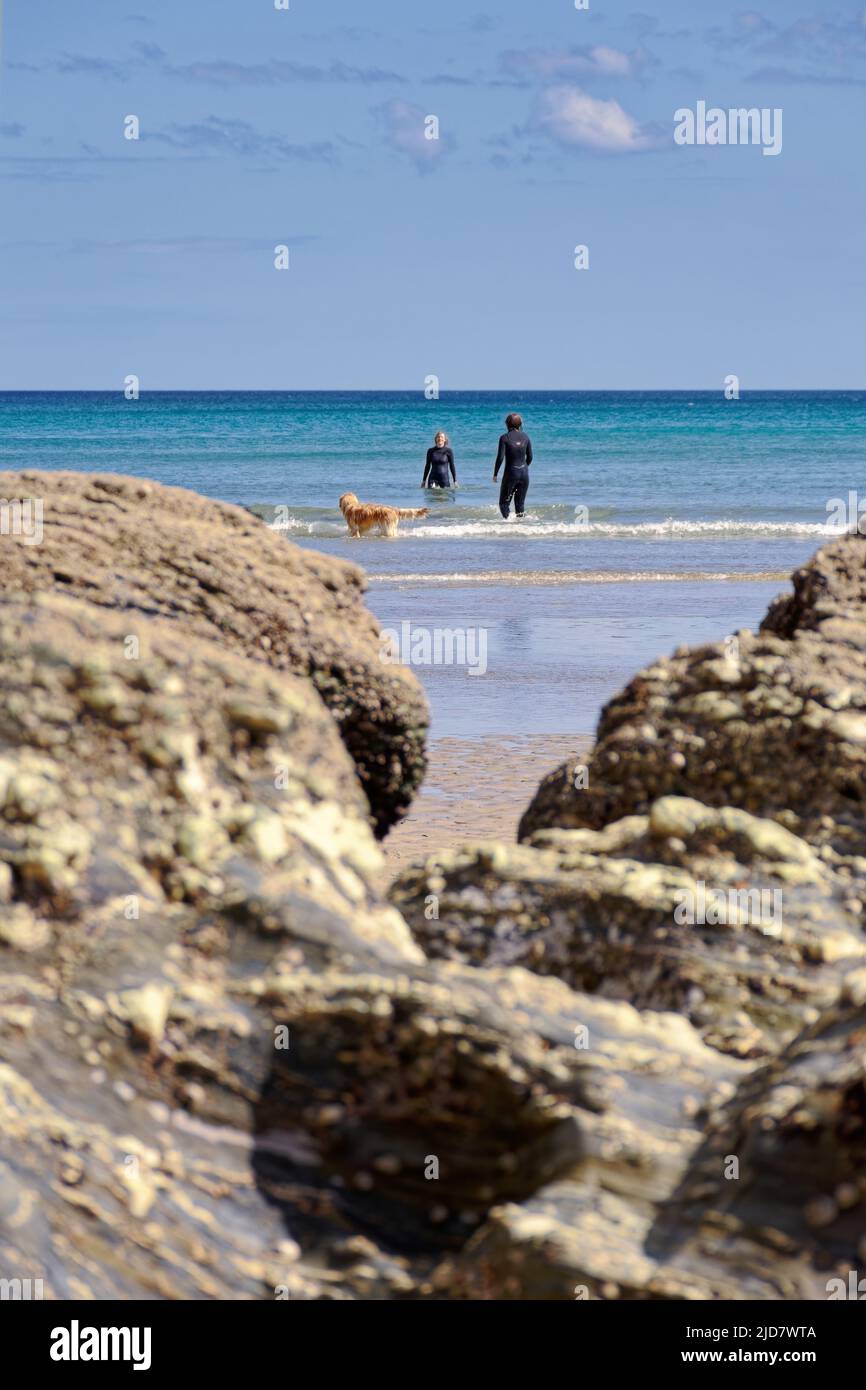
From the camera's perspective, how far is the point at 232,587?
11.1ft

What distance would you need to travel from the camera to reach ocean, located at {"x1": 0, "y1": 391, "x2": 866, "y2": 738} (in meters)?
10.1

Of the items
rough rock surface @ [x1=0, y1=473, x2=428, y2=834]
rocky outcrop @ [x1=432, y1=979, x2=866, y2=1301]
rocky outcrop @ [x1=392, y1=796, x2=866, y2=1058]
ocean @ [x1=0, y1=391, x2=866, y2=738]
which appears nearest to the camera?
rocky outcrop @ [x1=432, y1=979, x2=866, y2=1301]

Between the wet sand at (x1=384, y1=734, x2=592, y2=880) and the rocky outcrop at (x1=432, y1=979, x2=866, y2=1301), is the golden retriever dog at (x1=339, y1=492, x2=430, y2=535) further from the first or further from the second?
the rocky outcrop at (x1=432, y1=979, x2=866, y2=1301)

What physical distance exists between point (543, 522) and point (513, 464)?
82.9 inches

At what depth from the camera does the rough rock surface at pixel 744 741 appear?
9.66 feet

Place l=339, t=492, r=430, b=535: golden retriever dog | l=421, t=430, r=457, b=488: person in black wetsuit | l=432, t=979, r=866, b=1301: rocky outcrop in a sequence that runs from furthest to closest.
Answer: l=421, t=430, r=457, b=488: person in black wetsuit < l=339, t=492, r=430, b=535: golden retriever dog < l=432, t=979, r=866, b=1301: rocky outcrop

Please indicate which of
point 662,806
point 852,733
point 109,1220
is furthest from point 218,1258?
point 852,733

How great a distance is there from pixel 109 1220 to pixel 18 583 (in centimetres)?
152

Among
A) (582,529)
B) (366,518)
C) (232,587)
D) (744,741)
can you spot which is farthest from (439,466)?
(744,741)

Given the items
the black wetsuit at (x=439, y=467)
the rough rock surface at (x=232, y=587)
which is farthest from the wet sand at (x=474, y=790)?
the black wetsuit at (x=439, y=467)

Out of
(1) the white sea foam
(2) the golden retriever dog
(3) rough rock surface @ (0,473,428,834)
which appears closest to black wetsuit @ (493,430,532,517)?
(1) the white sea foam

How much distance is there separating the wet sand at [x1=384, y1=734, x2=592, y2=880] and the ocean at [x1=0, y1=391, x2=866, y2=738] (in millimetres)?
296

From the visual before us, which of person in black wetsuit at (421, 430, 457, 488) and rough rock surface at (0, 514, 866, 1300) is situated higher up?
person in black wetsuit at (421, 430, 457, 488)
